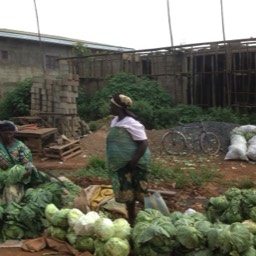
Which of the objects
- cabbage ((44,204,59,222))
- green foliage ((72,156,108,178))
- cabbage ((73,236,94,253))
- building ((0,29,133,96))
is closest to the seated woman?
cabbage ((44,204,59,222))

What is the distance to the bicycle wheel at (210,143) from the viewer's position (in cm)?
1066

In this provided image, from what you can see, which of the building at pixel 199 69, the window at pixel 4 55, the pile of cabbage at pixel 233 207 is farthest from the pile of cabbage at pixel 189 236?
the window at pixel 4 55

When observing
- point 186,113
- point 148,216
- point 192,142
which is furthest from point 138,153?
point 186,113

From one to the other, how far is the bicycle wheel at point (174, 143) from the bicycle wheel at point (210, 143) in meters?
0.48

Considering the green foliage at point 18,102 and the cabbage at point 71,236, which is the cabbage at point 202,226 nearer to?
the cabbage at point 71,236

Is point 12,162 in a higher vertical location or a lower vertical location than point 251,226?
higher

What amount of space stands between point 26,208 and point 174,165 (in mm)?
5379

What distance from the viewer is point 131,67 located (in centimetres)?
1700

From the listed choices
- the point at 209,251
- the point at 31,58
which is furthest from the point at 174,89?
the point at 209,251

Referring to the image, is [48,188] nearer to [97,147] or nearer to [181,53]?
[97,147]

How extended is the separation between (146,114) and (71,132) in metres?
2.70

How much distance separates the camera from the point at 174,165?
31.2 feet

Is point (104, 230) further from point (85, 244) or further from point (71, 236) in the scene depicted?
point (71, 236)

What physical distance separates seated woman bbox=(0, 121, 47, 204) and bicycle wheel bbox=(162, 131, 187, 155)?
6.22 meters
